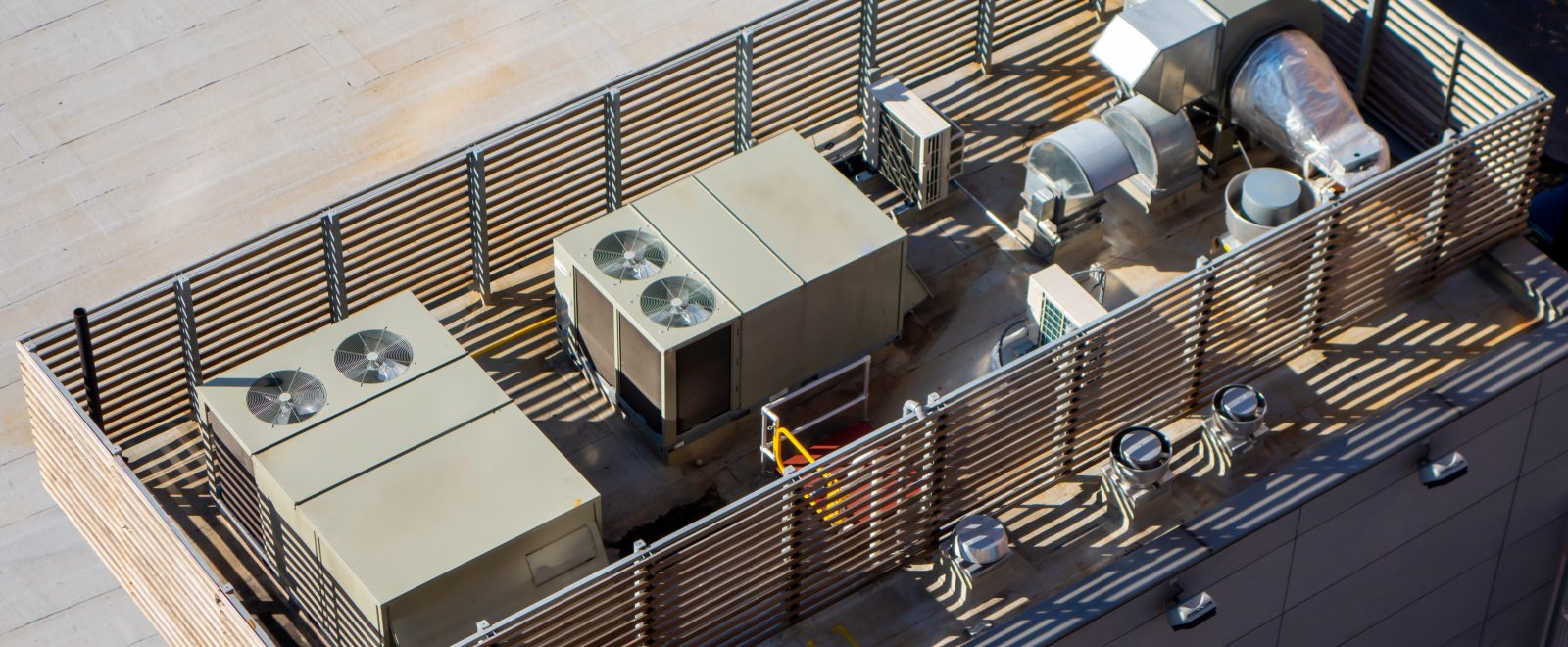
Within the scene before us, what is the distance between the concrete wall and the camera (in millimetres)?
28203

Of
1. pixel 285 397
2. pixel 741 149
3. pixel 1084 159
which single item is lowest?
pixel 1084 159

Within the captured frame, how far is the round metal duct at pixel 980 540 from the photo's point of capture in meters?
27.9

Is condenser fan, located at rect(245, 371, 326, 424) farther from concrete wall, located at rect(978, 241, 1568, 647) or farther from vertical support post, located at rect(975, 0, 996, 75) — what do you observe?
vertical support post, located at rect(975, 0, 996, 75)

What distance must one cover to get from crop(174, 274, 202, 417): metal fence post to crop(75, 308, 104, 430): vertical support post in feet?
3.16

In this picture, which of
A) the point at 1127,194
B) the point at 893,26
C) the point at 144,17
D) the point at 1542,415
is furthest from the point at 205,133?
the point at 1542,415

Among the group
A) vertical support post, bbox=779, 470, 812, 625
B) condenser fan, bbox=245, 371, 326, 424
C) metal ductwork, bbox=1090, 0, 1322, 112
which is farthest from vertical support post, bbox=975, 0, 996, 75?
condenser fan, bbox=245, 371, 326, 424

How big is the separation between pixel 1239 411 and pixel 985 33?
7.07 metres

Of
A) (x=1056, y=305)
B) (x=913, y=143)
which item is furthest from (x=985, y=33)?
(x=1056, y=305)

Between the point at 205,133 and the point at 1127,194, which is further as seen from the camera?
the point at 205,133

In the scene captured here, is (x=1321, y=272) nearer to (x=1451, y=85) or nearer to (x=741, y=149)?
(x=1451, y=85)

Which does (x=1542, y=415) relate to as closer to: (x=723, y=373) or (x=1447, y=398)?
(x=1447, y=398)

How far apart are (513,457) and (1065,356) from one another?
577cm

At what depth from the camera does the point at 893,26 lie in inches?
1300

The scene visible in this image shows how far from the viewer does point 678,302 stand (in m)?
28.4
